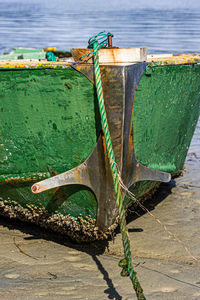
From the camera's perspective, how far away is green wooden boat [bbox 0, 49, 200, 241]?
296 cm

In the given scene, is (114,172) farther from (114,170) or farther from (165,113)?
(165,113)

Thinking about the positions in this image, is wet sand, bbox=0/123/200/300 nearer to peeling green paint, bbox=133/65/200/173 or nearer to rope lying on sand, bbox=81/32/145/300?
rope lying on sand, bbox=81/32/145/300

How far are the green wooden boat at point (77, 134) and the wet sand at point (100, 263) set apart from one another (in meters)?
0.18

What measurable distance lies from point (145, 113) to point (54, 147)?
0.74m

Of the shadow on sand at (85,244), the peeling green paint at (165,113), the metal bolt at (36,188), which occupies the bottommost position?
the shadow on sand at (85,244)

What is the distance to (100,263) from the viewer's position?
325 centimetres

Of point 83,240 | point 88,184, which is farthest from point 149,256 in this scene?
point 88,184

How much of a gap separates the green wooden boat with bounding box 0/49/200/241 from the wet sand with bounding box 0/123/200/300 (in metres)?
0.18

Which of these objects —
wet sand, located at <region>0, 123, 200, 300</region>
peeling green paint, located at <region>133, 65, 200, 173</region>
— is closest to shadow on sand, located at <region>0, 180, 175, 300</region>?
wet sand, located at <region>0, 123, 200, 300</region>

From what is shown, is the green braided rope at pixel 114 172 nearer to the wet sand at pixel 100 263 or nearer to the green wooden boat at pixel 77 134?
the green wooden boat at pixel 77 134

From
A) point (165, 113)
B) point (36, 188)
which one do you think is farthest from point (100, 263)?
point (165, 113)

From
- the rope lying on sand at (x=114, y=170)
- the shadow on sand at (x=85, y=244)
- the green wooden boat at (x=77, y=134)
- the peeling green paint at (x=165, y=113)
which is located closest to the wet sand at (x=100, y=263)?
the shadow on sand at (x=85, y=244)

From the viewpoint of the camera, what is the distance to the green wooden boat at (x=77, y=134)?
296 centimetres

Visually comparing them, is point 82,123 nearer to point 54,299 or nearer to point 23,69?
point 23,69
